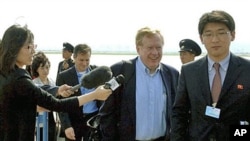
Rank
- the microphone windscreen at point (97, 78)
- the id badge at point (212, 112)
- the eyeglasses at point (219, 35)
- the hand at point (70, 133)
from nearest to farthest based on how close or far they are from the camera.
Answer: the id badge at point (212, 112)
the eyeglasses at point (219, 35)
the microphone windscreen at point (97, 78)
the hand at point (70, 133)

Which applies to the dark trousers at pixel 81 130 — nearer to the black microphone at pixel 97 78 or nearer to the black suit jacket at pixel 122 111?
the black suit jacket at pixel 122 111

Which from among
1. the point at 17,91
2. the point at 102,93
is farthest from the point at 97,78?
the point at 17,91

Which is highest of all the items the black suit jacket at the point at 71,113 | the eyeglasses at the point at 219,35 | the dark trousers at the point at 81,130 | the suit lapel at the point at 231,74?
the eyeglasses at the point at 219,35

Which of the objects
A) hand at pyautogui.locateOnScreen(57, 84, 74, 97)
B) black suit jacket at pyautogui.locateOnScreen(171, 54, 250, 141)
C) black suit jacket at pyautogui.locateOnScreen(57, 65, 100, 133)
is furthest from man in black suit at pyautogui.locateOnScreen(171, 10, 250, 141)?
black suit jacket at pyautogui.locateOnScreen(57, 65, 100, 133)

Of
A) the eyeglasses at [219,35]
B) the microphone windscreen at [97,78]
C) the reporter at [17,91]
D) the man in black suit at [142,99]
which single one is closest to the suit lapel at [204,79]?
the eyeglasses at [219,35]

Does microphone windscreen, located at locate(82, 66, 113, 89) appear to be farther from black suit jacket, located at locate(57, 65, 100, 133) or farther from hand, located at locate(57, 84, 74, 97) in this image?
black suit jacket, located at locate(57, 65, 100, 133)

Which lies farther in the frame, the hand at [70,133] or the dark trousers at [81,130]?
the dark trousers at [81,130]

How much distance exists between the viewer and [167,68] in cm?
356

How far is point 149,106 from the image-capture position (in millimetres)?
3295

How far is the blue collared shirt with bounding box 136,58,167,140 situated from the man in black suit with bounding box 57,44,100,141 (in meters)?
1.38

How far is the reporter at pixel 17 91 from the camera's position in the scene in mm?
2650

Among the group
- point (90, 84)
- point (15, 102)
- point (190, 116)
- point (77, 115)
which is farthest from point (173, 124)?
point (77, 115)

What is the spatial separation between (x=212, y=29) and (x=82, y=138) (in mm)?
2757

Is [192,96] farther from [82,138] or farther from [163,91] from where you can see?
[82,138]
